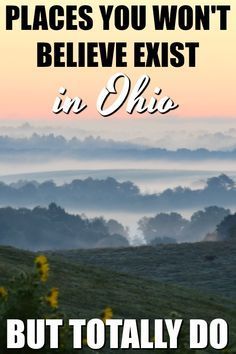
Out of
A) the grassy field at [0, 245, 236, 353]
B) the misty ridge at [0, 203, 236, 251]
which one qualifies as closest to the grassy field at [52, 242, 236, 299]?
A: the grassy field at [0, 245, 236, 353]

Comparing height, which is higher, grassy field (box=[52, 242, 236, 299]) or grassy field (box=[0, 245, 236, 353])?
grassy field (box=[52, 242, 236, 299])

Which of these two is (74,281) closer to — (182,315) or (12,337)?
(182,315)

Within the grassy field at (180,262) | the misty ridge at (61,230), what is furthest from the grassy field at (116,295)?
the misty ridge at (61,230)

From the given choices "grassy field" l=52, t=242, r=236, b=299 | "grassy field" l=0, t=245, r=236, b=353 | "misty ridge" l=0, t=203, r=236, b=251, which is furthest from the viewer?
"misty ridge" l=0, t=203, r=236, b=251

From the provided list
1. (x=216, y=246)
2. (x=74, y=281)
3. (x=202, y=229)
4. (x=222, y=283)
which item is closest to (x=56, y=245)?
(x=202, y=229)

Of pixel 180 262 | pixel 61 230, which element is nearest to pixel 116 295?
pixel 180 262

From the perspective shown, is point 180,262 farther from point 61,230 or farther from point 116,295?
point 61,230

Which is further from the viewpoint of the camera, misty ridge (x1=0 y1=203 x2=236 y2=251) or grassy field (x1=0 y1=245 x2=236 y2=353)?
misty ridge (x1=0 y1=203 x2=236 y2=251)

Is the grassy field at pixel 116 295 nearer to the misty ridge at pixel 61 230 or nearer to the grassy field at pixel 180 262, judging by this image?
the grassy field at pixel 180 262

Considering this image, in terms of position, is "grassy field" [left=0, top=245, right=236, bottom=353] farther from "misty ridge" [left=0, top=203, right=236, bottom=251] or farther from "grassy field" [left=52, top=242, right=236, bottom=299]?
"misty ridge" [left=0, top=203, right=236, bottom=251]
